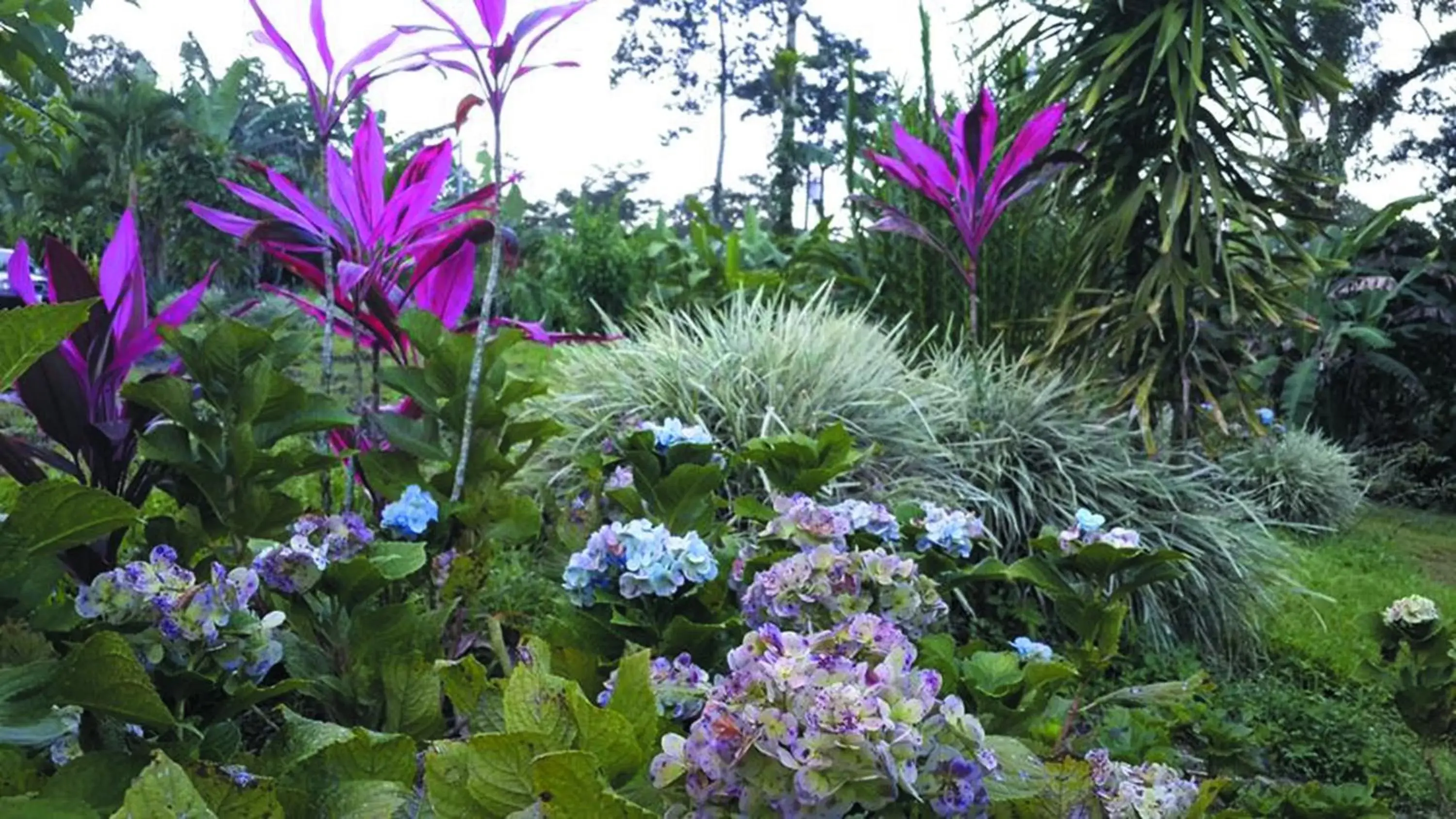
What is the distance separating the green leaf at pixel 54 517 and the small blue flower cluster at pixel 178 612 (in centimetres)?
11

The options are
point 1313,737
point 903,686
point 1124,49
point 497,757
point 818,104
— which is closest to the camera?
point 497,757

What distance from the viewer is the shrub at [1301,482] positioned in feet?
20.7

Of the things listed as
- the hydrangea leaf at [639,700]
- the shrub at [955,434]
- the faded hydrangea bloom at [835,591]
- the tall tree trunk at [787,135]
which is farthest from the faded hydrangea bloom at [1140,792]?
the tall tree trunk at [787,135]

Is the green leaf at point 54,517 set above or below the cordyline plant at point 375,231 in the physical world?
below

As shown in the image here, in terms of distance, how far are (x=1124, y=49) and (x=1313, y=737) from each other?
2.34 meters

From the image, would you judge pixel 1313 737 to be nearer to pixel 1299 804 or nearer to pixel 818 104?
pixel 1299 804

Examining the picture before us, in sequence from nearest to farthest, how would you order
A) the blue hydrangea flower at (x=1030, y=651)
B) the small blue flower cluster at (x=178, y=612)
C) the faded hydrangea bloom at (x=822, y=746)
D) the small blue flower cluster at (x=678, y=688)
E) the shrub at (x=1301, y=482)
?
the faded hydrangea bloom at (x=822, y=746), the small blue flower cluster at (x=178, y=612), the small blue flower cluster at (x=678, y=688), the blue hydrangea flower at (x=1030, y=651), the shrub at (x=1301, y=482)

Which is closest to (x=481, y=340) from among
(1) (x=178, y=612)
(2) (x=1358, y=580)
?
(1) (x=178, y=612)

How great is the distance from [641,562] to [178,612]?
48 cm

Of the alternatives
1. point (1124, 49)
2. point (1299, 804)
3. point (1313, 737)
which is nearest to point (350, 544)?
point (1299, 804)

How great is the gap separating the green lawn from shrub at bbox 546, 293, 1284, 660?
344 mm

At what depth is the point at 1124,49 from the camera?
12.0ft

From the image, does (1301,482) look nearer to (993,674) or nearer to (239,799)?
(993,674)

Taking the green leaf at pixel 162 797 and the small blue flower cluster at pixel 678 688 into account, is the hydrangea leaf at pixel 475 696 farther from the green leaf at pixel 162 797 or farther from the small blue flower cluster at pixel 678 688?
the green leaf at pixel 162 797
